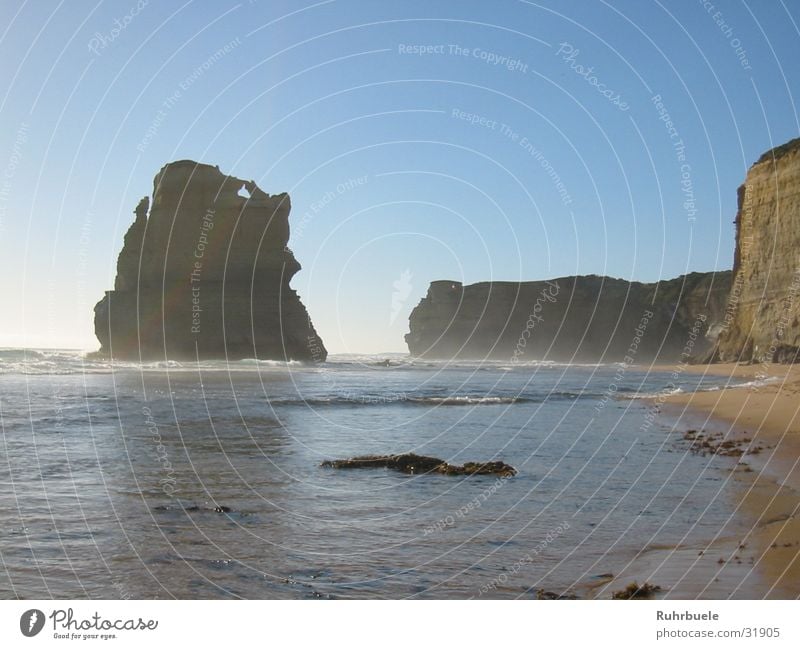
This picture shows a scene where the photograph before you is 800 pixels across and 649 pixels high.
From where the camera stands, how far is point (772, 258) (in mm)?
45750

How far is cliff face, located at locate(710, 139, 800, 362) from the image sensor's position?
4331cm

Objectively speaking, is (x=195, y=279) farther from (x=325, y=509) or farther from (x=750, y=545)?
(x=750, y=545)

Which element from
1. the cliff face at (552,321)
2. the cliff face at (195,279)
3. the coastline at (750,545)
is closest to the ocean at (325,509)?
the coastline at (750,545)

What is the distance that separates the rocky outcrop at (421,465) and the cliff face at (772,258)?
34691 millimetres

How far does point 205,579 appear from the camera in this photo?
705 centimetres

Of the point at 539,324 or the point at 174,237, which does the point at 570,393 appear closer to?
the point at 174,237

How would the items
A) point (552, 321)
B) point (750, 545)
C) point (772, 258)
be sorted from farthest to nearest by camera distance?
point (552, 321) < point (772, 258) < point (750, 545)

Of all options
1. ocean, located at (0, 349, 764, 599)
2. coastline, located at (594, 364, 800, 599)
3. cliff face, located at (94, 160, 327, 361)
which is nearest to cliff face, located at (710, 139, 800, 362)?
ocean, located at (0, 349, 764, 599)

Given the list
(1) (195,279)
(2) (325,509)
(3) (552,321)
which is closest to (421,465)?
(2) (325,509)

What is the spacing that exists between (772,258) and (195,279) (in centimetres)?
5270

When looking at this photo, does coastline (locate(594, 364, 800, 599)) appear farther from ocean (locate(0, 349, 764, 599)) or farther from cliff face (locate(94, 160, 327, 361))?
cliff face (locate(94, 160, 327, 361))

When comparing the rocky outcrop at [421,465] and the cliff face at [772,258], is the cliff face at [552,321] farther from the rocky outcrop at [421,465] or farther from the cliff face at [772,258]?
the rocky outcrop at [421,465]

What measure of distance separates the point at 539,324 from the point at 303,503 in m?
152
